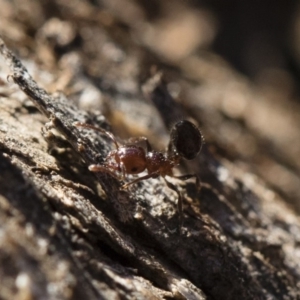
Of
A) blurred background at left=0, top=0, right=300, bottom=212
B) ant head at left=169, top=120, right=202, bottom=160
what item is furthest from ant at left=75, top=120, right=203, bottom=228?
blurred background at left=0, top=0, right=300, bottom=212

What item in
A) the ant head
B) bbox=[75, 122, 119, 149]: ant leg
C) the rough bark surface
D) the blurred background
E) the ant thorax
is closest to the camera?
the rough bark surface

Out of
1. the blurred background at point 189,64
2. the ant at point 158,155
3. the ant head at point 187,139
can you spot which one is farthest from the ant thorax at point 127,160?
the blurred background at point 189,64

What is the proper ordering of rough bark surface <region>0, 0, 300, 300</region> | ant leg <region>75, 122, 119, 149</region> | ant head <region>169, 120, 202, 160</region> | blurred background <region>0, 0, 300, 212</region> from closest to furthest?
rough bark surface <region>0, 0, 300, 300</region> → ant leg <region>75, 122, 119, 149</region> → ant head <region>169, 120, 202, 160</region> → blurred background <region>0, 0, 300, 212</region>

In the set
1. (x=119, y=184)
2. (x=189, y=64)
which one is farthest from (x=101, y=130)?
(x=189, y=64)

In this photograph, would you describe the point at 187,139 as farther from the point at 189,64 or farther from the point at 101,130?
the point at 189,64

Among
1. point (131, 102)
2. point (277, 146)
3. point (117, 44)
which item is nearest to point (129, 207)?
point (131, 102)

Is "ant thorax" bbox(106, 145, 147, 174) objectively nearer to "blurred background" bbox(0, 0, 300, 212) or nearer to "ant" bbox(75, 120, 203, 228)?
"ant" bbox(75, 120, 203, 228)
